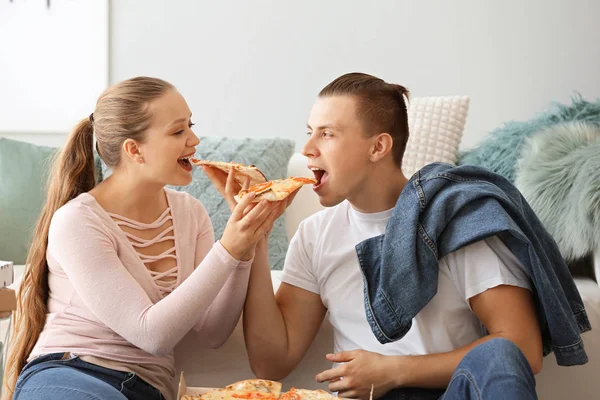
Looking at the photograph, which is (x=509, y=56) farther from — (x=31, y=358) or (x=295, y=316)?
(x=31, y=358)

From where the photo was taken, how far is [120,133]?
1.71 m

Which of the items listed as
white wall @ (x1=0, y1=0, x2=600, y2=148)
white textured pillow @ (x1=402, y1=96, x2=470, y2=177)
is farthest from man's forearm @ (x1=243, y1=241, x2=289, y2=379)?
white wall @ (x1=0, y1=0, x2=600, y2=148)

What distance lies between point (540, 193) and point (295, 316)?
946 millimetres

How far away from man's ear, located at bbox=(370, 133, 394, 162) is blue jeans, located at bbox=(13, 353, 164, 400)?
744mm

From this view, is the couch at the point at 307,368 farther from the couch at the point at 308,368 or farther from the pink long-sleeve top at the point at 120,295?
the pink long-sleeve top at the point at 120,295

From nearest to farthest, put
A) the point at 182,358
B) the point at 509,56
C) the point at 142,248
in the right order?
the point at 142,248 < the point at 182,358 < the point at 509,56

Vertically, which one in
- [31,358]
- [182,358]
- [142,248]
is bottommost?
[182,358]

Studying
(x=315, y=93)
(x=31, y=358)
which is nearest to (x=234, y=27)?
(x=315, y=93)

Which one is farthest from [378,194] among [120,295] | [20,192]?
[20,192]

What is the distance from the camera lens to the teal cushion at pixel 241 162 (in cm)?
259

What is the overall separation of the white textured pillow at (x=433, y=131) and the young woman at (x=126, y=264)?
1.12 metres

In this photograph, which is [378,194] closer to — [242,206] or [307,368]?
[242,206]

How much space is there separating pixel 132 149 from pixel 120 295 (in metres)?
0.35

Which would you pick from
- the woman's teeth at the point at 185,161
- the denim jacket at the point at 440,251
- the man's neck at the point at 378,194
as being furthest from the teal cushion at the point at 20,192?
the denim jacket at the point at 440,251
